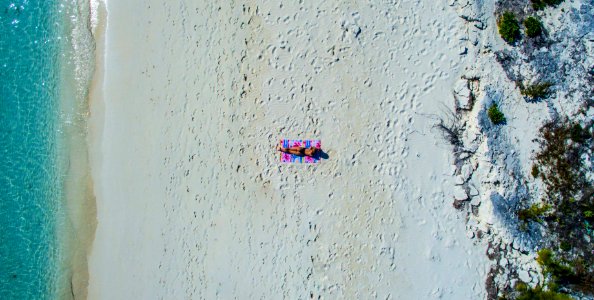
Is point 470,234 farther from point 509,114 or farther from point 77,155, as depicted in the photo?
point 77,155

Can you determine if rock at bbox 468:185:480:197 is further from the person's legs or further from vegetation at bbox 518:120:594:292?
the person's legs

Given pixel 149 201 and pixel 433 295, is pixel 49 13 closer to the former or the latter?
pixel 149 201

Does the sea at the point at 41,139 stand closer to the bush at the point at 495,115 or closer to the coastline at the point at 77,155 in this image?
the coastline at the point at 77,155

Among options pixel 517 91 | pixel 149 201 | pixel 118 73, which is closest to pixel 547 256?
pixel 517 91

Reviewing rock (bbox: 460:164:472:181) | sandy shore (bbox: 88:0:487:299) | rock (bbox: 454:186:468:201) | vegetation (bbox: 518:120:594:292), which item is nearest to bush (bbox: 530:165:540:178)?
vegetation (bbox: 518:120:594:292)

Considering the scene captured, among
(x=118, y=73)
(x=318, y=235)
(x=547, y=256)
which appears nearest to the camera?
(x=547, y=256)

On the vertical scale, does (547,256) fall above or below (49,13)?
below

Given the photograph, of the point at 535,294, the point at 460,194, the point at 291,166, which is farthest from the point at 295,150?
the point at 535,294
